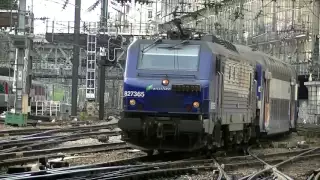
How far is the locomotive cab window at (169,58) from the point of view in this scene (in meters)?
13.5

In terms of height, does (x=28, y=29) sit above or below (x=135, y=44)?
above

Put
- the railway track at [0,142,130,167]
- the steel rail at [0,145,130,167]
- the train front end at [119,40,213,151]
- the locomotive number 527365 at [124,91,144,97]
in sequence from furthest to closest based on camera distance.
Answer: the locomotive number 527365 at [124,91,144,97]
the train front end at [119,40,213,151]
the railway track at [0,142,130,167]
the steel rail at [0,145,130,167]

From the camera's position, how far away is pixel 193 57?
13.6 metres

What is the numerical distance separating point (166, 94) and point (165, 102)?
0.20m

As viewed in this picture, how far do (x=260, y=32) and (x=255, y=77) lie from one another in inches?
1399

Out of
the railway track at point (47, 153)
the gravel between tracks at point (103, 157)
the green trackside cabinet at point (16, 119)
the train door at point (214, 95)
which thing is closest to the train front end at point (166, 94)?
the train door at point (214, 95)

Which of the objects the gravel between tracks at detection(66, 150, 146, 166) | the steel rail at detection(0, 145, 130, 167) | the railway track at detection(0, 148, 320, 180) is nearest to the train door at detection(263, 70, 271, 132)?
the railway track at detection(0, 148, 320, 180)

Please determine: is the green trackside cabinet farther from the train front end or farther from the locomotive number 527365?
the locomotive number 527365

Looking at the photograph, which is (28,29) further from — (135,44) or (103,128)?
(135,44)

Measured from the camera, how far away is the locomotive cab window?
44.4 ft

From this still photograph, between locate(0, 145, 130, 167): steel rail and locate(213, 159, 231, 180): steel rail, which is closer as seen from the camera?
locate(213, 159, 231, 180): steel rail

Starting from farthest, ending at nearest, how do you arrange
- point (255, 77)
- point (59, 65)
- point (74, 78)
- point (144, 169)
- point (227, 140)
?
point (59, 65), point (74, 78), point (255, 77), point (227, 140), point (144, 169)

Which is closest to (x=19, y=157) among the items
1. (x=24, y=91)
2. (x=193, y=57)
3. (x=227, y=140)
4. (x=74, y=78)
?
(x=193, y=57)

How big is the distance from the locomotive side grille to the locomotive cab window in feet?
2.50
